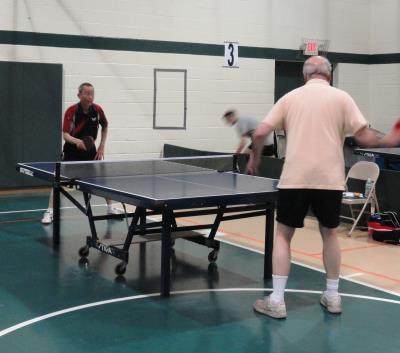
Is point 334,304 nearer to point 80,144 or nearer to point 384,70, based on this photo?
point 80,144

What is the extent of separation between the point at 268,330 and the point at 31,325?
1648mm

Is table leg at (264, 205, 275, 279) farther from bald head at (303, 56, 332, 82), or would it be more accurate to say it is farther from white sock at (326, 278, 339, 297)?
bald head at (303, 56, 332, 82)

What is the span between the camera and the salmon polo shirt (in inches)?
192

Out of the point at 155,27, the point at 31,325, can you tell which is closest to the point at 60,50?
the point at 155,27

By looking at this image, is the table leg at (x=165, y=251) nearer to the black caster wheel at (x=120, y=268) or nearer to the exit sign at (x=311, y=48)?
the black caster wheel at (x=120, y=268)

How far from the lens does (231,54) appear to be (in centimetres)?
1348

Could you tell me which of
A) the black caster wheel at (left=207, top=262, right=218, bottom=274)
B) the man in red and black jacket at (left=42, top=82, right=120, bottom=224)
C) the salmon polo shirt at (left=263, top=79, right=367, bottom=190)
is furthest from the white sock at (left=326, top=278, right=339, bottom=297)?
the man in red and black jacket at (left=42, top=82, right=120, bottom=224)

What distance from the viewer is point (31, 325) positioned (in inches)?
190

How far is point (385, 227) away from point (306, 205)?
11.0 ft

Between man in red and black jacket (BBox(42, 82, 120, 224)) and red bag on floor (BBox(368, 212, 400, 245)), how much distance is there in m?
3.43

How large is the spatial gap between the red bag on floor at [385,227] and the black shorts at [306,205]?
3.13 m

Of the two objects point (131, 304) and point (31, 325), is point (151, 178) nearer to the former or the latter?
point (131, 304)

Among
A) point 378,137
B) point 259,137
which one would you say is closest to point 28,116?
point 259,137

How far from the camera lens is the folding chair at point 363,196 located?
27.6 feet
